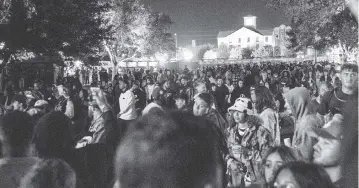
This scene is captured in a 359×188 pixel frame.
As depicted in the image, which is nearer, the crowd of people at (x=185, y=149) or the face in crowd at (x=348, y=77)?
the crowd of people at (x=185, y=149)

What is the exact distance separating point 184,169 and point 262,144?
3.64m

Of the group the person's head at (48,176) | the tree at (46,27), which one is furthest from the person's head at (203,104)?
the tree at (46,27)

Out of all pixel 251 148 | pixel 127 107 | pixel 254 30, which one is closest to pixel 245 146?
pixel 251 148

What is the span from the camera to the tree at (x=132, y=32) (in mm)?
41812

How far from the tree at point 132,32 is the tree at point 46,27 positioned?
2016cm

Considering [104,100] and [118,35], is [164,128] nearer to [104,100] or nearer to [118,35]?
[104,100]

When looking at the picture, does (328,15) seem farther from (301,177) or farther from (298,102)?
(301,177)

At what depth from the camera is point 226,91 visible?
12180 millimetres

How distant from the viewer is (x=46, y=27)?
16.6m

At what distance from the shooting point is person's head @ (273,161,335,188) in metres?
2.52

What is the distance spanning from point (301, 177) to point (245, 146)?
2.67 meters

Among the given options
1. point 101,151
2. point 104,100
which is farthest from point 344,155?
point 104,100

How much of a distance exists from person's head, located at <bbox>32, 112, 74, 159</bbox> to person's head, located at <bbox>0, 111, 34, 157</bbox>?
197 mm

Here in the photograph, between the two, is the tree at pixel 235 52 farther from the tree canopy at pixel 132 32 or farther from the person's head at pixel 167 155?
the person's head at pixel 167 155
